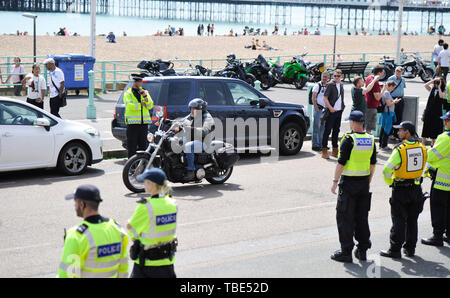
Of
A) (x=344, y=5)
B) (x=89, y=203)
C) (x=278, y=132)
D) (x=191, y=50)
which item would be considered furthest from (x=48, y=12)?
(x=89, y=203)

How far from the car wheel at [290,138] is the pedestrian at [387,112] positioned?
6.57 ft

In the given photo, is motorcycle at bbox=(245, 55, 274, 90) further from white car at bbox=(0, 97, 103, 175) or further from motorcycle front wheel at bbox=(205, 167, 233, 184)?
motorcycle front wheel at bbox=(205, 167, 233, 184)

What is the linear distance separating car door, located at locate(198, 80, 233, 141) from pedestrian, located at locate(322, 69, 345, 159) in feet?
6.96

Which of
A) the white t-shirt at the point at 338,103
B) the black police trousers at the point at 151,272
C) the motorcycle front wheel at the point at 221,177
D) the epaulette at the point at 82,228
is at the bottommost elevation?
the motorcycle front wheel at the point at 221,177

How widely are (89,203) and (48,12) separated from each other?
159m

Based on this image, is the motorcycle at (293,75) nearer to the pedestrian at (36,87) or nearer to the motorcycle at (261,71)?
the motorcycle at (261,71)

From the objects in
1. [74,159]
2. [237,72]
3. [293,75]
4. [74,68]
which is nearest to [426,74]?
[293,75]

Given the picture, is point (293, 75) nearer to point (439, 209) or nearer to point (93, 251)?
point (439, 209)

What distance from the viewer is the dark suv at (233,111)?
14289mm

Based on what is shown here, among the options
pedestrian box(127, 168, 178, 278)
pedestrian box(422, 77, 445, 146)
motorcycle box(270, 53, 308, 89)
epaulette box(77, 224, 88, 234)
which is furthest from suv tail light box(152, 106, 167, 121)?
motorcycle box(270, 53, 308, 89)

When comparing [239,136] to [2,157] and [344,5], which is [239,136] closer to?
[2,157]

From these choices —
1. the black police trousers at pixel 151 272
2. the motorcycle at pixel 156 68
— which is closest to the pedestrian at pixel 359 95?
the black police trousers at pixel 151 272

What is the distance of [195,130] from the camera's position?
1202 cm

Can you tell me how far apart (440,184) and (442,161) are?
0.30 m
